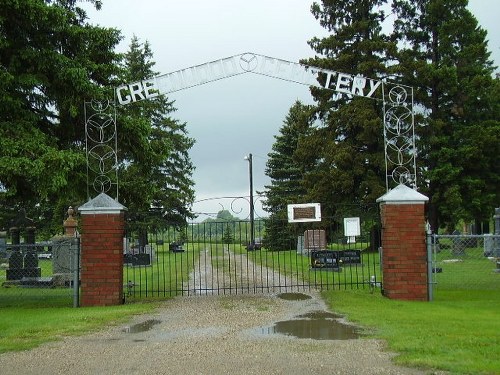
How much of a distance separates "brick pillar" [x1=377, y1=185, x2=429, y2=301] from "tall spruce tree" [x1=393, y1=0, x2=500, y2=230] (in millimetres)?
22267

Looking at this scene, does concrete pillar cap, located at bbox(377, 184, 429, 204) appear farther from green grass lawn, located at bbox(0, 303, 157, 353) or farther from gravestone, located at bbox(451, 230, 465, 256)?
gravestone, located at bbox(451, 230, 465, 256)

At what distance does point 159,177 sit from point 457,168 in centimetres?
2163

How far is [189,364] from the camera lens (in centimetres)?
635

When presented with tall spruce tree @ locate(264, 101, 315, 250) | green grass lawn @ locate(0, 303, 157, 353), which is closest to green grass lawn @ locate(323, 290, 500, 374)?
green grass lawn @ locate(0, 303, 157, 353)

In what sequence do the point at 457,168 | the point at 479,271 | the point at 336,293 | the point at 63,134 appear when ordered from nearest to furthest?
the point at 336,293
the point at 63,134
the point at 479,271
the point at 457,168

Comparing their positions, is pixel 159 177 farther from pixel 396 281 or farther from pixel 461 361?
pixel 461 361

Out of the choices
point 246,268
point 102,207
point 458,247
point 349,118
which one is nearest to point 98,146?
point 102,207

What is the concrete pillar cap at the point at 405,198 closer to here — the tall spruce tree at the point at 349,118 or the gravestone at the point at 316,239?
the gravestone at the point at 316,239

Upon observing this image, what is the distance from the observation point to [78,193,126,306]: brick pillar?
11625 millimetres

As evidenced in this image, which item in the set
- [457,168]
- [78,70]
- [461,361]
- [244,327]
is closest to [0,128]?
[78,70]

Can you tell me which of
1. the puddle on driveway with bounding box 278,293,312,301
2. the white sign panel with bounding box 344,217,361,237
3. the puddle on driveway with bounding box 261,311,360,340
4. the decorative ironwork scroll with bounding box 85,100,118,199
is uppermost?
the decorative ironwork scroll with bounding box 85,100,118,199

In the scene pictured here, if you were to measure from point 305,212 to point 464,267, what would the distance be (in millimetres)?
9352

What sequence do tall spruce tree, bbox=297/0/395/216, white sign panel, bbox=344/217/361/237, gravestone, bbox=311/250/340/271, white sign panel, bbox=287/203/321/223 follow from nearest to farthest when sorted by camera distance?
white sign panel, bbox=287/203/321/223
white sign panel, bbox=344/217/361/237
gravestone, bbox=311/250/340/271
tall spruce tree, bbox=297/0/395/216

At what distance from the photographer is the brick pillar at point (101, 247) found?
38.1ft
